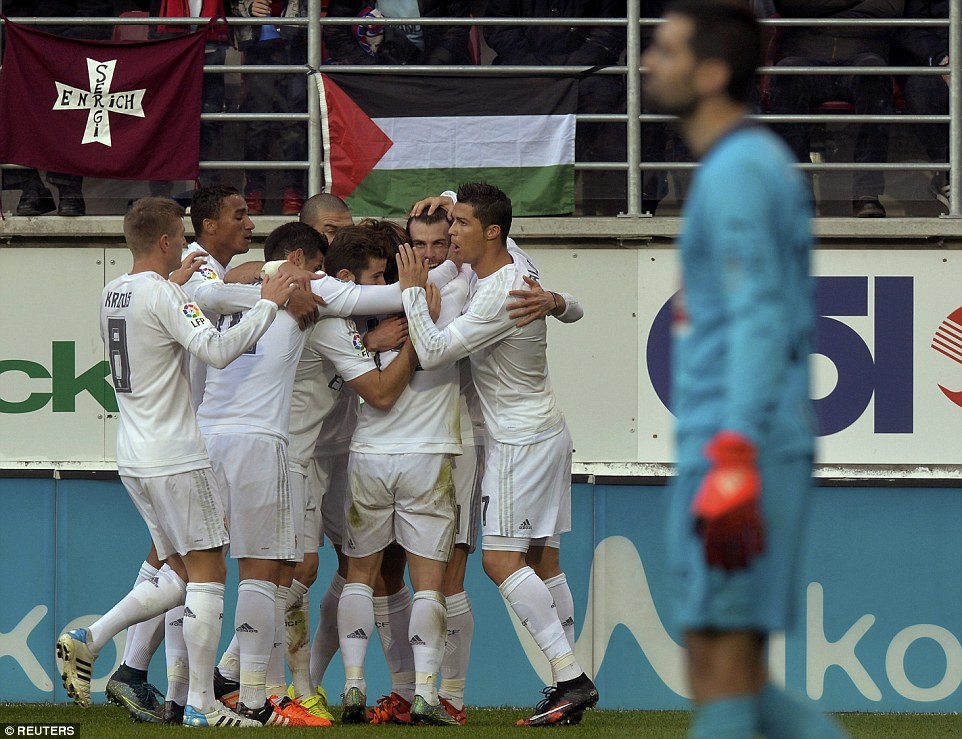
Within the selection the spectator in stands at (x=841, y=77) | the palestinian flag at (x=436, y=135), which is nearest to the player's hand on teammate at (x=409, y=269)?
the palestinian flag at (x=436, y=135)

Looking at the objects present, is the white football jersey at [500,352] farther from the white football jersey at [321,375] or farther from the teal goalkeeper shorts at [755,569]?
the teal goalkeeper shorts at [755,569]

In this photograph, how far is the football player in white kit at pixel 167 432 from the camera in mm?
5961

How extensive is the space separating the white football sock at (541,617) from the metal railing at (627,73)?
3442mm

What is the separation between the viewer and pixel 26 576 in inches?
338

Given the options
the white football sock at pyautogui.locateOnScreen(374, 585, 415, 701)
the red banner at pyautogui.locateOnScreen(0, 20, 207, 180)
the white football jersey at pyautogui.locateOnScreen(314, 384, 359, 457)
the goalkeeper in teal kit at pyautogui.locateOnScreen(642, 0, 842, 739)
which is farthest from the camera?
the red banner at pyautogui.locateOnScreen(0, 20, 207, 180)

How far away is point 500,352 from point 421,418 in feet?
1.51

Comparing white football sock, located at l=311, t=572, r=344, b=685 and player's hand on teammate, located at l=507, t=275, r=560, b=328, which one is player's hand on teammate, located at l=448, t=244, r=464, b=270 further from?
white football sock, located at l=311, t=572, r=344, b=685

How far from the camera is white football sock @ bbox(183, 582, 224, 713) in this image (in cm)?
598

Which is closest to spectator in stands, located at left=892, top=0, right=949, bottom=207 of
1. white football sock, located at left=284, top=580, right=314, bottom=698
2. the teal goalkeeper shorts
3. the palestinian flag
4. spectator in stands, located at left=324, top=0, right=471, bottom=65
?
the palestinian flag

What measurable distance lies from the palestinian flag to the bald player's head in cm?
183

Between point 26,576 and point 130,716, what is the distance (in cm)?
203

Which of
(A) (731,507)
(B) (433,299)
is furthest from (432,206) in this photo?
(A) (731,507)

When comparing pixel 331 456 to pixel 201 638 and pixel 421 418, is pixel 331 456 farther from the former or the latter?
pixel 201 638

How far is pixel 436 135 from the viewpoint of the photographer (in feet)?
30.2
